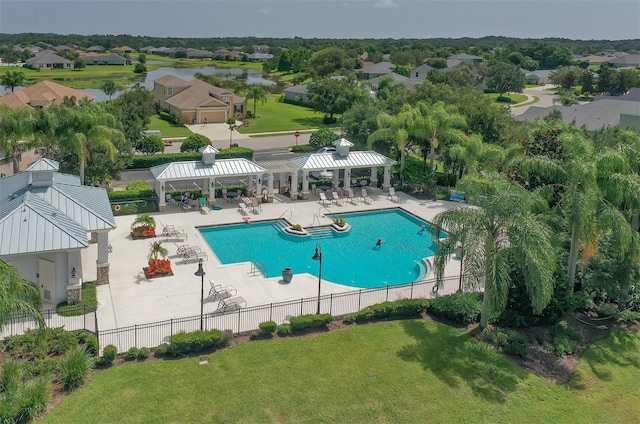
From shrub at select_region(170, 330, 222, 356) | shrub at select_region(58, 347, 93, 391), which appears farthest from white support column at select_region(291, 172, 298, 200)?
shrub at select_region(58, 347, 93, 391)

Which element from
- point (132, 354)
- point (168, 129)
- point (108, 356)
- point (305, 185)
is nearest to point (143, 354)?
point (132, 354)

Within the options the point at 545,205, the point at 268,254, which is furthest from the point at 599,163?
the point at 268,254

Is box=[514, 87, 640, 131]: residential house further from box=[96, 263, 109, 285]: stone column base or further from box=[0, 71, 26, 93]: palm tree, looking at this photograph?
box=[0, 71, 26, 93]: palm tree

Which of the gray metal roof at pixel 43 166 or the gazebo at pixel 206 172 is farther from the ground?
the gray metal roof at pixel 43 166

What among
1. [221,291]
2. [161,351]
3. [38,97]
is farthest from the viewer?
[38,97]

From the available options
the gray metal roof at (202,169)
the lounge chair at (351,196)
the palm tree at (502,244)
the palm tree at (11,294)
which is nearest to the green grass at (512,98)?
the lounge chair at (351,196)

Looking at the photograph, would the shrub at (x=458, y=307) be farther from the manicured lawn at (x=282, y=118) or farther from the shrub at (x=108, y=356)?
the manicured lawn at (x=282, y=118)

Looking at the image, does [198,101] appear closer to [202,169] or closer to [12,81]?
[202,169]
